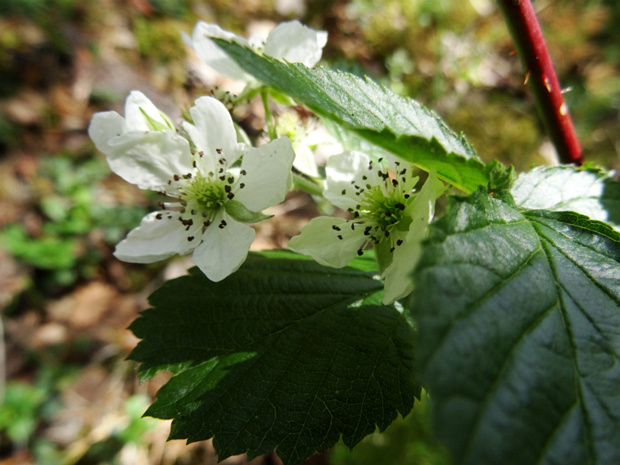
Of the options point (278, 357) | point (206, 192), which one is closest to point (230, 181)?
point (206, 192)

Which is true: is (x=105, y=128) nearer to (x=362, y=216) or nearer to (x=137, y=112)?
(x=137, y=112)

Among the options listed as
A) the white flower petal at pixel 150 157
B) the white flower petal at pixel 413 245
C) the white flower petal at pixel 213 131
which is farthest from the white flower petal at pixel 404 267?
the white flower petal at pixel 150 157

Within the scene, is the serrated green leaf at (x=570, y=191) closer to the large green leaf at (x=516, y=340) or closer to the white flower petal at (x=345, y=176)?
the large green leaf at (x=516, y=340)

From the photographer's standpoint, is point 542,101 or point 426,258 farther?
point 542,101

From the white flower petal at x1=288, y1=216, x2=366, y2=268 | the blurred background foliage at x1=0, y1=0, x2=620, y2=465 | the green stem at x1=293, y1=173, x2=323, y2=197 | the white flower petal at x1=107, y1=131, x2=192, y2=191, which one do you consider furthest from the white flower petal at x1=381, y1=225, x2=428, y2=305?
the blurred background foliage at x1=0, y1=0, x2=620, y2=465

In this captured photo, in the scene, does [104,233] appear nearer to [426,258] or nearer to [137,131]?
[137,131]

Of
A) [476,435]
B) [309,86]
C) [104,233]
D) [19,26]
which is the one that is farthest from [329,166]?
[19,26]

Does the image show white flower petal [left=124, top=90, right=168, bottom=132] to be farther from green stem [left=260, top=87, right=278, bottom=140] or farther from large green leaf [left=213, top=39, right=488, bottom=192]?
large green leaf [left=213, top=39, right=488, bottom=192]
